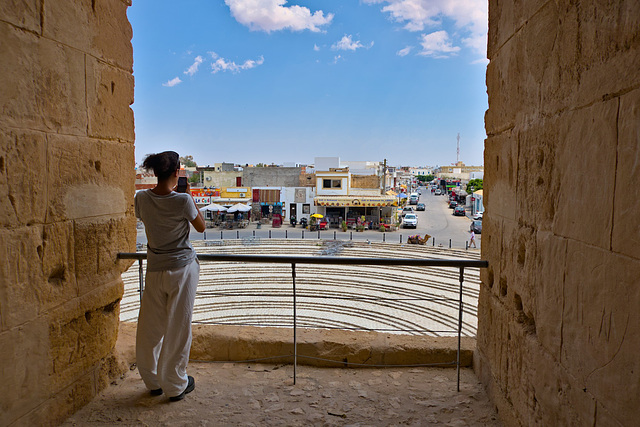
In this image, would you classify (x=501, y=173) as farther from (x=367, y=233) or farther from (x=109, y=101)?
(x=367, y=233)

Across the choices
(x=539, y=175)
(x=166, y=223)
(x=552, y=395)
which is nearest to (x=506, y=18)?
(x=539, y=175)

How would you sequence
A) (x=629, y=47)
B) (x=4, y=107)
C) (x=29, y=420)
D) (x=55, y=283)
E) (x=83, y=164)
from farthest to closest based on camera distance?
1. (x=83, y=164)
2. (x=55, y=283)
3. (x=29, y=420)
4. (x=4, y=107)
5. (x=629, y=47)

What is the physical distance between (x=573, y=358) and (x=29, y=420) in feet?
7.13

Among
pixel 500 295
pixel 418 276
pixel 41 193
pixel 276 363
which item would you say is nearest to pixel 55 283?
pixel 41 193

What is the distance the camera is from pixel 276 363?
2.84 m

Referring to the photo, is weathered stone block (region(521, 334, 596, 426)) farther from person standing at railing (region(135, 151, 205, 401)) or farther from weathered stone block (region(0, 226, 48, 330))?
weathered stone block (region(0, 226, 48, 330))

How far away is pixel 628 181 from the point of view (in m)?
1.10

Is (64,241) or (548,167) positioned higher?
(548,167)

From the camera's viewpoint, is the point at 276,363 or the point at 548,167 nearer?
the point at 548,167

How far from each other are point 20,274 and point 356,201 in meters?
23.9

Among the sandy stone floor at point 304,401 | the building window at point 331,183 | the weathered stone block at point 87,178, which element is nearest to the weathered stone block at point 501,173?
the sandy stone floor at point 304,401

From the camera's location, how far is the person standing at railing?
218 cm

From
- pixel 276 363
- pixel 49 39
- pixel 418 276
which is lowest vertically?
pixel 418 276

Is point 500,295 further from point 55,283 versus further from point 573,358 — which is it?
point 55,283
